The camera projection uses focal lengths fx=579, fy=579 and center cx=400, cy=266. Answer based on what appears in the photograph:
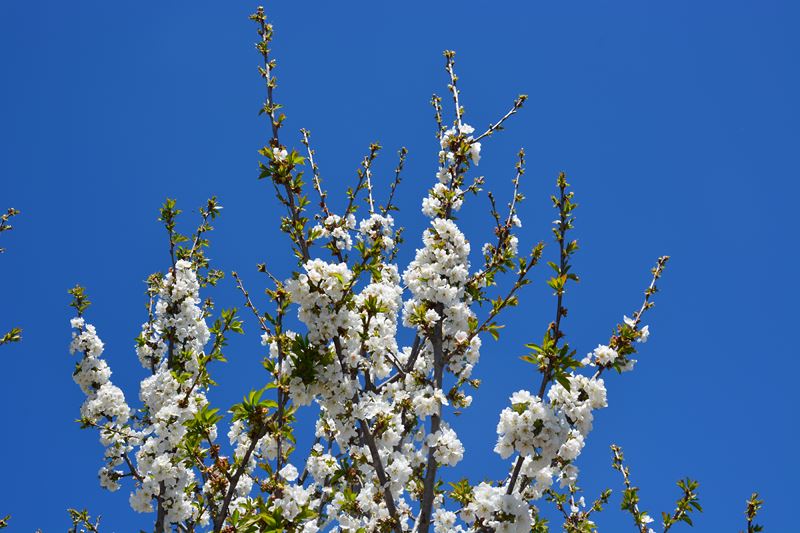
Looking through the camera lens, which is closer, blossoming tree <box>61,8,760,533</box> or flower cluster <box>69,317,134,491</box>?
blossoming tree <box>61,8,760,533</box>

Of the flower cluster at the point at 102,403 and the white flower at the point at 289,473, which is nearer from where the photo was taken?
the white flower at the point at 289,473

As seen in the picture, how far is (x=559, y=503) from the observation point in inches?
317

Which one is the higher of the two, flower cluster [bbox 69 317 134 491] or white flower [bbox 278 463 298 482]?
flower cluster [bbox 69 317 134 491]

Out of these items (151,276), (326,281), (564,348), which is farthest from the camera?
(151,276)

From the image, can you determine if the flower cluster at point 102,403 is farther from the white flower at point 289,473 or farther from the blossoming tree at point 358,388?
the white flower at point 289,473

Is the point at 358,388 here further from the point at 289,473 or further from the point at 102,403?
the point at 102,403

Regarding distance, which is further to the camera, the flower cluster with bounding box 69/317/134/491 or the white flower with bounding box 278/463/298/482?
the flower cluster with bounding box 69/317/134/491

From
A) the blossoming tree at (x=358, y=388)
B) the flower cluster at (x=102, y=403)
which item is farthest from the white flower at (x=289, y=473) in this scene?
the flower cluster at (x=102, y=403)

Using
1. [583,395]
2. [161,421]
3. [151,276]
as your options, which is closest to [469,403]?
[583,395]

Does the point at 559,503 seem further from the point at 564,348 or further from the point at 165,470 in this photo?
the point at 165,470

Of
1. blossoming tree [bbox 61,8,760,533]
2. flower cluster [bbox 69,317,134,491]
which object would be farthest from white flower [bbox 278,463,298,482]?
flower cluster [bbox 69,317,134,491]

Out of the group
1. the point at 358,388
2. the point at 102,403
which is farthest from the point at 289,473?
the point at 102,403

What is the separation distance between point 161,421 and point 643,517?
6.13 m

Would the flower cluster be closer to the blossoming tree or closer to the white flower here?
the blossoming tree
